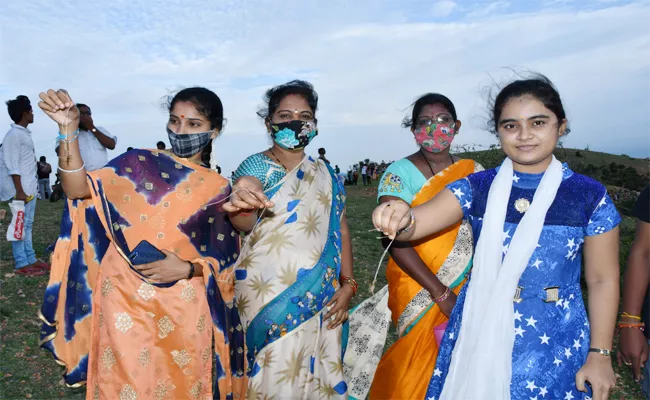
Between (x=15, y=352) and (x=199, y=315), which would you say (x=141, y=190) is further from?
(x=15, y=352)

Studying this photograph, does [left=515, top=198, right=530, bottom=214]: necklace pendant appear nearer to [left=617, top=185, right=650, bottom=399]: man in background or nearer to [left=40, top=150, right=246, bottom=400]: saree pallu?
[left=617, top=185, right=650, bottom=399]: man in background

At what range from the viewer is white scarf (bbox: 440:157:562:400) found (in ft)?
7.63

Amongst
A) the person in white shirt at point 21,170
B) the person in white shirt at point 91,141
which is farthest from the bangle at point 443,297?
the person in white shirt at point 21,170

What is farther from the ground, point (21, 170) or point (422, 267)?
point (21, 170)

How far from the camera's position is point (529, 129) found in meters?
2.38

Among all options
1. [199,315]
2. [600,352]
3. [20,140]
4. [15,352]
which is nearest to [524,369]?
[600,352]

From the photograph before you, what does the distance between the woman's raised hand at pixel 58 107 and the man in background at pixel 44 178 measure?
1617 centimetres

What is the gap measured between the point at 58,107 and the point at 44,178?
56.8 ft

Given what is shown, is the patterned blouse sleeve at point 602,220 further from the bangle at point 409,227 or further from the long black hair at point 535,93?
the bangle at point 409,227

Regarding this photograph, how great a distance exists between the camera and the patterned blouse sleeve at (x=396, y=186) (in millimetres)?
3600

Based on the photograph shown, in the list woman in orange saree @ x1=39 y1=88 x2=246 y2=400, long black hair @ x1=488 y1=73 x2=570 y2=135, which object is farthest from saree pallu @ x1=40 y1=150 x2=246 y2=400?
long black hair @ x1=488 y1=73 x2=570 y2=135

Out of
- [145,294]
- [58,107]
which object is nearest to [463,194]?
[145,294]

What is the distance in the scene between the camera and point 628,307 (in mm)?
2852

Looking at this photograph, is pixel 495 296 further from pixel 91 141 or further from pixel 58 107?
pixel 91 141
